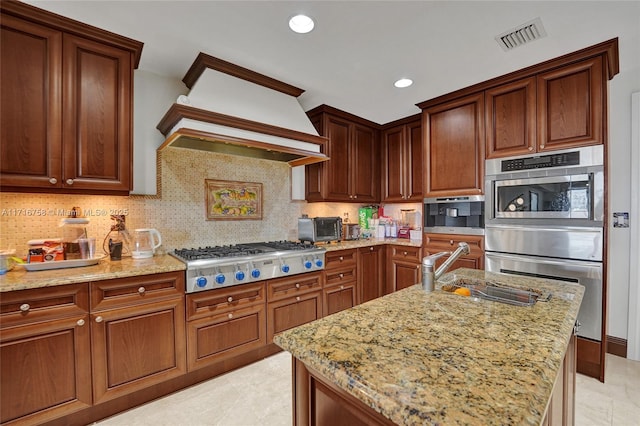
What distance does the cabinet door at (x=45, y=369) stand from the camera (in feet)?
4.68

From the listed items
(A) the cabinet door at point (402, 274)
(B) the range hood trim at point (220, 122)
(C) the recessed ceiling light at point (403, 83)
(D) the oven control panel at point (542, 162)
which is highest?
(C) the recessed ceiling light at point (403, 83)

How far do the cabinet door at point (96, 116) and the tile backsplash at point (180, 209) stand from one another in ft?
1.08

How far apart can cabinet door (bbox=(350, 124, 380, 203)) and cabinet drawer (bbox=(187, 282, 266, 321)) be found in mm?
1751

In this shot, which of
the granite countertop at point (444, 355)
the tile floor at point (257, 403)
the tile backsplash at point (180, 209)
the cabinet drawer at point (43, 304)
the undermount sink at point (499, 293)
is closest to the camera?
the granite countertop at point (444, 355)

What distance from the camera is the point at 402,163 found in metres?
3.65

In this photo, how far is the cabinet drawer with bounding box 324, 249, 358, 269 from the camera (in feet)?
9.24

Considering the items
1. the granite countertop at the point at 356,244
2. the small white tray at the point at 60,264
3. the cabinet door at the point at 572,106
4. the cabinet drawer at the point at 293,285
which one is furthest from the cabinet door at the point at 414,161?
the small white tray at the point at 60,264

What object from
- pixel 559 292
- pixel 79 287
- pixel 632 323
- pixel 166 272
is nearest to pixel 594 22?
pixel 559 292

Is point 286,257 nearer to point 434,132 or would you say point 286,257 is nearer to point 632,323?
point 434,132

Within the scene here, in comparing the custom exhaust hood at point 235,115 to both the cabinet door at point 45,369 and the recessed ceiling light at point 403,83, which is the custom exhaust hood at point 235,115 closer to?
the recessed ceiling light at point 403,83

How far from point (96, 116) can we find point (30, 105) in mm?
307

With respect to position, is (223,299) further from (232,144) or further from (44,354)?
(232,144)

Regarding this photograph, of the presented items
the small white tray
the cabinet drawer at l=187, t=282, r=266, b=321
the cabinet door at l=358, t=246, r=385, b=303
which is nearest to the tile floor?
the cabinet drawer at l=187, t=282, r=266, b=321

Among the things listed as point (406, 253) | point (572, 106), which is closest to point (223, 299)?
point (406, 253)
